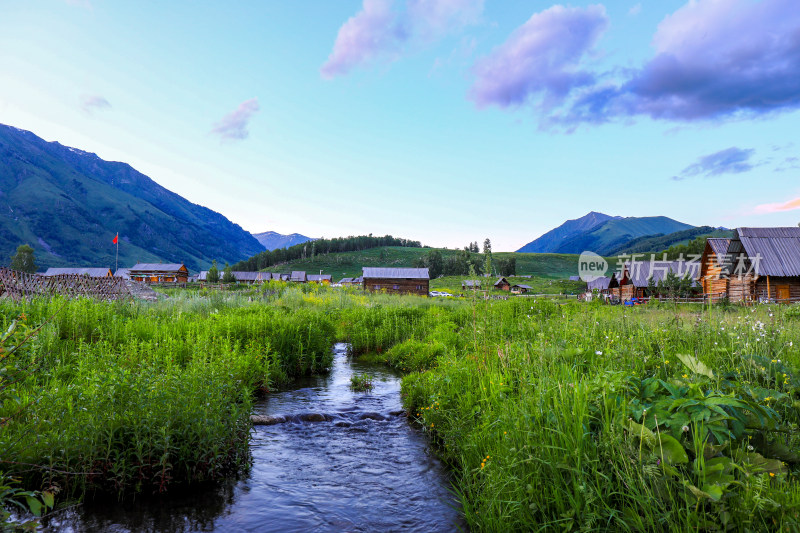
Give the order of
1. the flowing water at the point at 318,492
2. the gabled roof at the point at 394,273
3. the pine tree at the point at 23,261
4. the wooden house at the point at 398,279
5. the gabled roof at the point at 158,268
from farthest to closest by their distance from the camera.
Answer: the gabled roof at the point at 158,268 → the pine tree at the point at 23,261 → the gabled roof at the point at 394,273 → the wooden house at the point at 398,279 → the flowing water at the point at 318,492

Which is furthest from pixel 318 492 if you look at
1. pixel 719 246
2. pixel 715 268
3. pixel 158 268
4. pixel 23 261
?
pixel 158 268

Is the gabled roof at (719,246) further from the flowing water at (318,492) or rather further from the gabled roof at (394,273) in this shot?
the flowing water at (318,492)

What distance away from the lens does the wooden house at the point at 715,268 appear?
122 feet

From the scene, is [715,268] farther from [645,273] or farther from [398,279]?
[398,279]

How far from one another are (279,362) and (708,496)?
9821 millimetres

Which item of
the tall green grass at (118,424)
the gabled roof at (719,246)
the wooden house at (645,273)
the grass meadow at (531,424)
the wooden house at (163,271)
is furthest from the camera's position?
the wooden house at (163,271)

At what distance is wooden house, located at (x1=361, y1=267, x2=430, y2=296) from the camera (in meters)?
67.6

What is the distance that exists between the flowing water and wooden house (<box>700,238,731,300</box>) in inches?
1566

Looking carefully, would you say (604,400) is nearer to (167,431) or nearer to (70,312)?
(167,431)

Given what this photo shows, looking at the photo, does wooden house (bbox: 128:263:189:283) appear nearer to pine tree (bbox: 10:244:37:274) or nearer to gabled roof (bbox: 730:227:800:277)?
pine tree (bbox: 10:244:37:274)

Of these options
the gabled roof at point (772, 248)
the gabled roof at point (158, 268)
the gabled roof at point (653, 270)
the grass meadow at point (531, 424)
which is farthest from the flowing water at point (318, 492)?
the gabled roof at point (158, 268)

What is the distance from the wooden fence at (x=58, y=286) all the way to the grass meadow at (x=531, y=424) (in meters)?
3.30

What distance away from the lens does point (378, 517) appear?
4742mm

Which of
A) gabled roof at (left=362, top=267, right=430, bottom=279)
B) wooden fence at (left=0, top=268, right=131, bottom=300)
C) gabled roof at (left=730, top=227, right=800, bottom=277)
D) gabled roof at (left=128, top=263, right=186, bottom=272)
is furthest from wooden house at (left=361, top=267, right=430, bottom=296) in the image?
gabled roof at (left=128, top=263, right=186, bottom=272)
